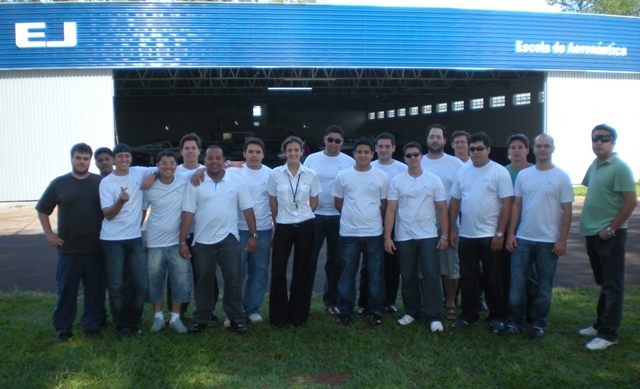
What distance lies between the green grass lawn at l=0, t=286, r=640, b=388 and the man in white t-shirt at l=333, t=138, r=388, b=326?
0.95 ft

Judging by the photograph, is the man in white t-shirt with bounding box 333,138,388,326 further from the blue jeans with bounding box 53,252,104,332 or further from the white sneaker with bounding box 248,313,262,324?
the blue jeans with bounding box 53,252,104,332

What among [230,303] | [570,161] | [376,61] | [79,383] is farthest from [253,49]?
[79,383]

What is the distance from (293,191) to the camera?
546 centimetres

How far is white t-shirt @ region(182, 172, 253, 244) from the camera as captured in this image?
518cm

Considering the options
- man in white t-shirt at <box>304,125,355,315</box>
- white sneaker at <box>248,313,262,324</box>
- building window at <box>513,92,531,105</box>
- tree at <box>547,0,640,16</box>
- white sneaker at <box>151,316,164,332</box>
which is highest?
tree at <box>547,0,640,16</box>

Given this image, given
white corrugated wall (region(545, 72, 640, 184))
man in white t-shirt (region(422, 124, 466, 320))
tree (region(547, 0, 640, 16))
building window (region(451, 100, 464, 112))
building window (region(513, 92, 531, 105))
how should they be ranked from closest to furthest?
man in white t-shirt (region(422, 124, 466, 320))
white corrugated wall (region(545, 72, 640, 184))
building window (region(513, 92, 531, 105))
building window (region(451, 100, 464, 112))
tree (region(547, 0, 640, 16))

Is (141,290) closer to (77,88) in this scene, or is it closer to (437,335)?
(437,335)

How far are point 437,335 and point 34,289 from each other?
5.17m

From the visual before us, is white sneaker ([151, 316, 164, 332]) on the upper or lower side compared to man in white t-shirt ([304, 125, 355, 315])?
lower

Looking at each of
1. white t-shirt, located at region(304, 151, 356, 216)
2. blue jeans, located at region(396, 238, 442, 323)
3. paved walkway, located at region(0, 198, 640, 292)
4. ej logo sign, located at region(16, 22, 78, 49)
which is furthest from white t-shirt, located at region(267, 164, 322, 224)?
ej logo sign, located at region(16, 22, 78, 49)

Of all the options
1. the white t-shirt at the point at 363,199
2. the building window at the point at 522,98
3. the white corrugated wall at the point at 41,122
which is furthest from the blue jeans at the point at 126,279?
the building window at the point at 522,98

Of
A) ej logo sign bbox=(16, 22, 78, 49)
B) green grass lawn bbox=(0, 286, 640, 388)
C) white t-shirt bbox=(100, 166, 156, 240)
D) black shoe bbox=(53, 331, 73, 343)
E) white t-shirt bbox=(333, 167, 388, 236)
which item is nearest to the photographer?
green grass lawn bbox=(0, 286, 640, 388)

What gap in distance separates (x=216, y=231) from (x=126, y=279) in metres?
0.91

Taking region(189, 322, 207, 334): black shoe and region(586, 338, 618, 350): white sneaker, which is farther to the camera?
region(189, 322, 207, 334): black shoe
